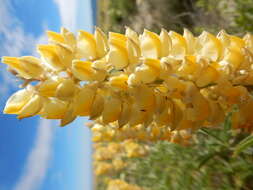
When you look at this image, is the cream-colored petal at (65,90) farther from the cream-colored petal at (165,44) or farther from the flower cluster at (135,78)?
the cream-colored petal at (165,44)

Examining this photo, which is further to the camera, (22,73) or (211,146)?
(211,146)

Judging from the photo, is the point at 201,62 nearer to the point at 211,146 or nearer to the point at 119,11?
the point at 211,146

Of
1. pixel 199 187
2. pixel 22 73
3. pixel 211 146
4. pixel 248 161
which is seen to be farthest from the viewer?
pixel 199 187

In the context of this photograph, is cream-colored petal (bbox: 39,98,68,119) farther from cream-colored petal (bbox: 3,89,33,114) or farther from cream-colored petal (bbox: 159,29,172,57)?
cream-colored petal (bbox: 159,29,172,57)

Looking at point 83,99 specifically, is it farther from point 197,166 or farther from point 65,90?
point 197,166

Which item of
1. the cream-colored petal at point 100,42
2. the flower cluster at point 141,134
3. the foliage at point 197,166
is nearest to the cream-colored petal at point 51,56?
the cream-colored petal at point 100,42

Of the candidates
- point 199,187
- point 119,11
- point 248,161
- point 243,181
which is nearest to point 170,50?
point 248,161

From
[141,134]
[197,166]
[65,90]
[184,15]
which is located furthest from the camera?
[184,15]

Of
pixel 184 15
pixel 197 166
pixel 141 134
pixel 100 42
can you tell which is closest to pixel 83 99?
pixel 100 42

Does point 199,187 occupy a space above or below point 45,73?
below
